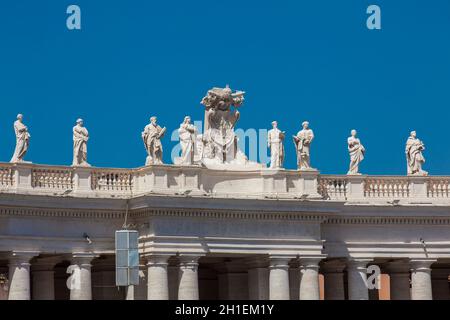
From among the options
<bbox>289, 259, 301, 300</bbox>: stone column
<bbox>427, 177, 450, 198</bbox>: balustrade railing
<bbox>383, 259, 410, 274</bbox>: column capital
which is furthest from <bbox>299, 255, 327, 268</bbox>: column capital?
<bbox>427, 177, 450, 198</bbox>: balustrade railing

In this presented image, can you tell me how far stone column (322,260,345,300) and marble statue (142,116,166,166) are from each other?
32.9ft

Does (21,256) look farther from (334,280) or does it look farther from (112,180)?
(334,280)

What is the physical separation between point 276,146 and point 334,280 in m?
7.23

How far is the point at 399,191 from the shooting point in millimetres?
69500

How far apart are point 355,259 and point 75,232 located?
12607 millimetres

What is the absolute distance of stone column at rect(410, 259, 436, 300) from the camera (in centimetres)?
6862

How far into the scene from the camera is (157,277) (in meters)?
63.3

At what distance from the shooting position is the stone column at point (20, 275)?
61.4m

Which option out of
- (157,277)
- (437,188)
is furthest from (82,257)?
(437,188)

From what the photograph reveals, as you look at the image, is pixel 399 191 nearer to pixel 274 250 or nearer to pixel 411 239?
pixel 411 239

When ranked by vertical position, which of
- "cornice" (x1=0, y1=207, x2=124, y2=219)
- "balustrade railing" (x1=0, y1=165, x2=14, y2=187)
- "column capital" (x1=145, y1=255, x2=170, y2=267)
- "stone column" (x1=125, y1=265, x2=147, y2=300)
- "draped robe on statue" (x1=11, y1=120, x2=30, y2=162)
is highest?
"draped robe on statue" (x1=11, y1=120, x2=30, y2=162)

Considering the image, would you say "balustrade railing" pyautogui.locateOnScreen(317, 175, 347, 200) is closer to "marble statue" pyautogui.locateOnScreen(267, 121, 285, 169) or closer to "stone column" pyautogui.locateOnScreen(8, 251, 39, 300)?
"marble statue" pyautogui.locateOnScreen(267, 121, 285, 169)

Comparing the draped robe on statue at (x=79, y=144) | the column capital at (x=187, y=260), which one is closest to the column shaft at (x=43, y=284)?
the draped robe on statue at (x=79, y=144)
